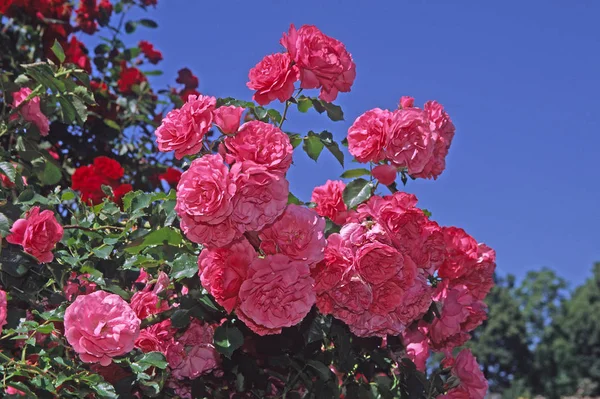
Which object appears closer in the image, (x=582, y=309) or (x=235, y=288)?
(x=235, y=288)

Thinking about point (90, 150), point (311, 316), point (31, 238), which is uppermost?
point (90, 150)

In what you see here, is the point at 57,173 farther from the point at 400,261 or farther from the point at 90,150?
the point at 400,261

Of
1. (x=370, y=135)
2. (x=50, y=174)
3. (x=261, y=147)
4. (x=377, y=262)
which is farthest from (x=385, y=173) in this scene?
(x=50, y=174)

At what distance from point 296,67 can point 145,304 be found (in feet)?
2.70

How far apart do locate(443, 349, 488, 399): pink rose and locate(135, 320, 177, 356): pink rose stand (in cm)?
102

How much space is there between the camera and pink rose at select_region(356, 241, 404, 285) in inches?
80.4

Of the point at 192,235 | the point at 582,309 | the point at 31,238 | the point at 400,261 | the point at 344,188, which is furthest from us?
the point at 582,309

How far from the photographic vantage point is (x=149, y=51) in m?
4.68

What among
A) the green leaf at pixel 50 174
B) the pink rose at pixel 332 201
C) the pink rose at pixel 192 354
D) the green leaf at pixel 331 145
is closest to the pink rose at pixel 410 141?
the green leaf at pixel 331 145

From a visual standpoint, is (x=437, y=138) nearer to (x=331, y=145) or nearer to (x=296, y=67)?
(x=331, y=145)

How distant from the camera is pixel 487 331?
155 ft

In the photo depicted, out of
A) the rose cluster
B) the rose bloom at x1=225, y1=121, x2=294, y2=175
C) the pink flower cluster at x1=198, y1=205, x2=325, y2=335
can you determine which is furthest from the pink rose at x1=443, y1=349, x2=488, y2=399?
the rose cluster

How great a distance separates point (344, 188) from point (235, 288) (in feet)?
2.04

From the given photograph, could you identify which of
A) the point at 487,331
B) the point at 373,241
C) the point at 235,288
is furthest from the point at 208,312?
the point at 487,331
